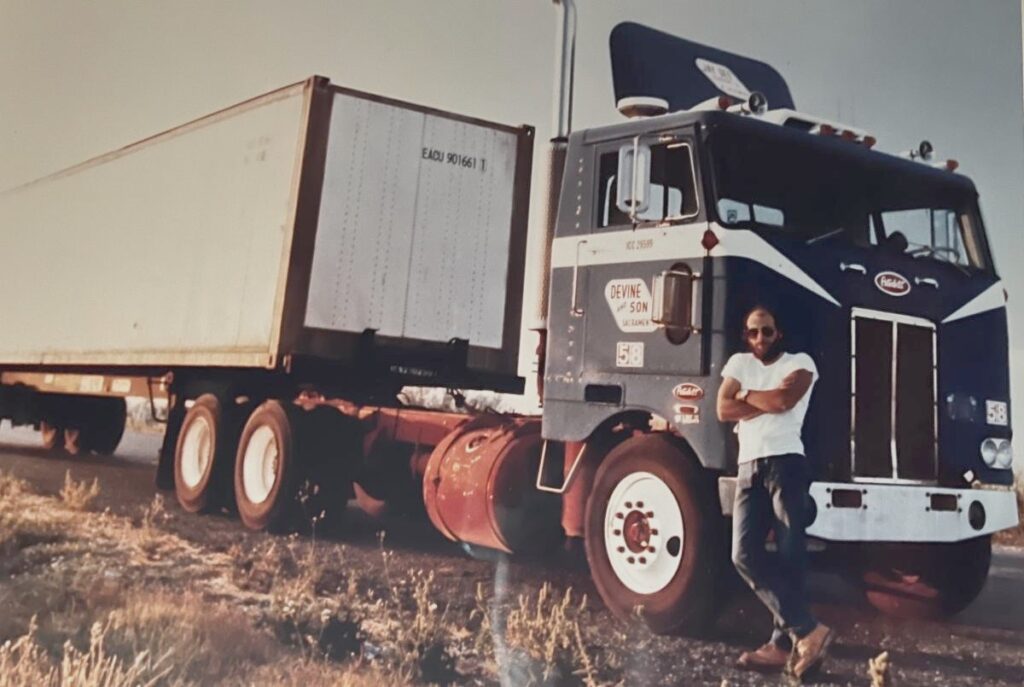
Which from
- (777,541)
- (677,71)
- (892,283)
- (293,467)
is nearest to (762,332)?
(892,283)

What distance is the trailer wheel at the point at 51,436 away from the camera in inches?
211

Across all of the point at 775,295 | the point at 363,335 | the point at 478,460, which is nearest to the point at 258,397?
the point at 363,335

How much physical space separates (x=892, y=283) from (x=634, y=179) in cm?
115

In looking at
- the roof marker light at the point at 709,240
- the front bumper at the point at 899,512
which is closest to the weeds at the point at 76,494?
the front bumper at the point at 899,512

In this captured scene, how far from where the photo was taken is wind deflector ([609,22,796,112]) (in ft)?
14.9

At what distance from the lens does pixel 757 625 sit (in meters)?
3.62

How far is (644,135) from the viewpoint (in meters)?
4.21

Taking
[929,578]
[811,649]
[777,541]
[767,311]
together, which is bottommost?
[811,649]

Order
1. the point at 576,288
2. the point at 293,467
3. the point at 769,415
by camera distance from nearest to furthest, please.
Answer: the point at 769,415 → the point at 576,288 → the point at 293,467

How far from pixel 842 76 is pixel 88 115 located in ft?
12.7

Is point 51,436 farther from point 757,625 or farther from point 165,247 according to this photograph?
point 757,625

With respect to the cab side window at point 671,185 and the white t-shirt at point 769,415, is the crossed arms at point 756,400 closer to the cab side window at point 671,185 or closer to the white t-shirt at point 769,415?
the white t-shirt at point 769,415

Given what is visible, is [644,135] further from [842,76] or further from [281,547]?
[281,547]

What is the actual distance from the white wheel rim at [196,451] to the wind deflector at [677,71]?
3.13 m
